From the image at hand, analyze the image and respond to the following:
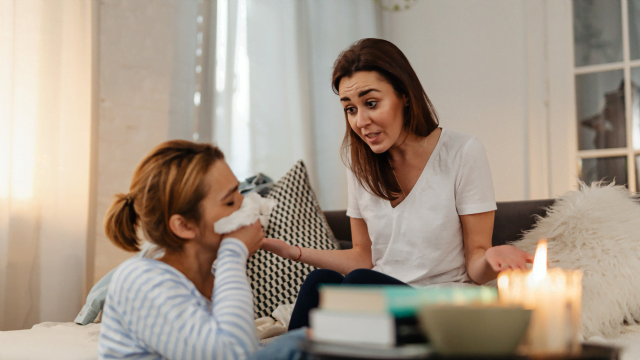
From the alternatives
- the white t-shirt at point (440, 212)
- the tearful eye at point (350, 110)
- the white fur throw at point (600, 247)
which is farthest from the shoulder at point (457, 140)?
the white fur throw at point (600, 247)

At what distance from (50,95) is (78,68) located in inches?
5.6

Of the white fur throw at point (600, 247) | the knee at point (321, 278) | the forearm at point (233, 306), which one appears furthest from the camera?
the white fur throw at point (600, 247)

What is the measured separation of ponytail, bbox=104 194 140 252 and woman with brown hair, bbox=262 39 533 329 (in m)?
0.35

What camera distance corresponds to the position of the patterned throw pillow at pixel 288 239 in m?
Answer: 1.59

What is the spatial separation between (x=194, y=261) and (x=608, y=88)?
2391 millimetres

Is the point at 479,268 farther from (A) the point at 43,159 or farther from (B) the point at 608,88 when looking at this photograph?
(B) the point at 608,88

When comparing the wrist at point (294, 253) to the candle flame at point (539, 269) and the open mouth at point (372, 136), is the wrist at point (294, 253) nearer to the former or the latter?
the open mouth at point (372, 136)

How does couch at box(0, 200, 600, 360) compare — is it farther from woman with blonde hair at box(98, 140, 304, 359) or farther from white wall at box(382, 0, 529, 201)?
white wall at box(382, 0, 529, 201)

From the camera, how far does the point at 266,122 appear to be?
94.8 inches

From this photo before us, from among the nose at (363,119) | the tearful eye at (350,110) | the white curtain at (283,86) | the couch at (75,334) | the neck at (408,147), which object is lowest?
the couch at (75,334)

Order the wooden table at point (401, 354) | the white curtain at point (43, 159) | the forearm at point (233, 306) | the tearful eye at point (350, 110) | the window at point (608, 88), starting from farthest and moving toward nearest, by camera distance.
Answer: the window at point (608, 88) → the white curtain at point (43, 159) → the tearful eye at point (350, 110) → the forearm at point (233, 306) → the wooden table at point (401, 354)

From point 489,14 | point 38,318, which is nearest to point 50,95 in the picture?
point 38,318

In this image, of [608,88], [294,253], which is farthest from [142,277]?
[608,88]

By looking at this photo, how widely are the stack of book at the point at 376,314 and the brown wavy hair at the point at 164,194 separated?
0.46m
